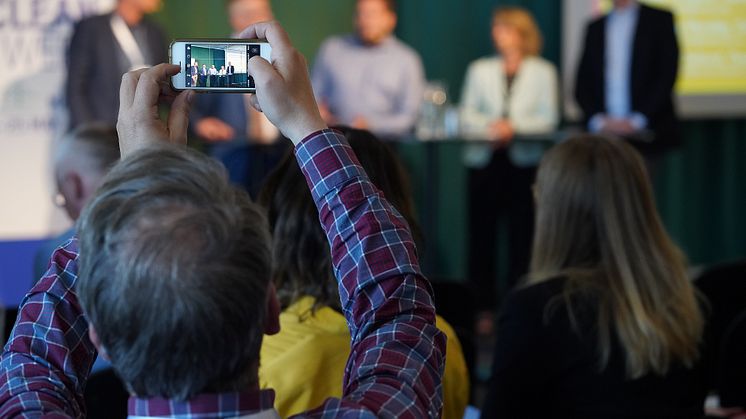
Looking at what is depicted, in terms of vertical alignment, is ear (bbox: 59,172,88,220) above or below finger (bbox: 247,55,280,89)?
below

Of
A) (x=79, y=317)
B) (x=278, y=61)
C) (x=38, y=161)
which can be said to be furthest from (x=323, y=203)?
(x=38, y=161)

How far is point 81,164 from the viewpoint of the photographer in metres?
2.62

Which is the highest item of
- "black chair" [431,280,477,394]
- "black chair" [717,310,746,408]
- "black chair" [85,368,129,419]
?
"black chair" [85,368,129,419]

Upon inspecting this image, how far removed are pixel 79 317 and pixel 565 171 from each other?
1293 mm

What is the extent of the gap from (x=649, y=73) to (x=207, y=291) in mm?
4866

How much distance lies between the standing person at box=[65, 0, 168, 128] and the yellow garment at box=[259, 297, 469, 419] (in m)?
3.85

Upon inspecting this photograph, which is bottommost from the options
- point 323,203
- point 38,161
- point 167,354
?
point 38,161

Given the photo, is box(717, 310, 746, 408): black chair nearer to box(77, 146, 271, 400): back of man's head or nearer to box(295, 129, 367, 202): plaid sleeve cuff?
box(295, 129, 367, 202): plaid sleeve cuff

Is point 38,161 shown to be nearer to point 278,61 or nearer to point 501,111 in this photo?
point 501,111

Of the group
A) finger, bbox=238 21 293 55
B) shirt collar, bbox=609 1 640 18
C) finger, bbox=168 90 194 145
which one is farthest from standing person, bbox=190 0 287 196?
finger, bbox=238 21 293 55

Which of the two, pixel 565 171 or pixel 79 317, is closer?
pixel 79 317

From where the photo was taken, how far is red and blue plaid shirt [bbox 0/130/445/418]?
0.98m

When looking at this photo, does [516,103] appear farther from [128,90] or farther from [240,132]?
[128,90]

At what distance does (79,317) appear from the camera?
107 centimetres
